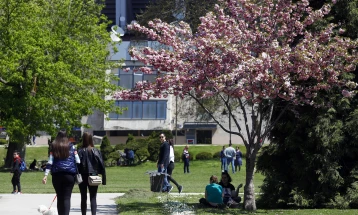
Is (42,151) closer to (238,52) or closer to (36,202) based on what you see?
(36,202)

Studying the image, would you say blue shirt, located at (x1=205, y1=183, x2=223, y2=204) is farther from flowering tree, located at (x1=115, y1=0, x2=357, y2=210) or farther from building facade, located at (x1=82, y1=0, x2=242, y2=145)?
building facade, located at (x1=82, y1=0, x2=242, y2=145)

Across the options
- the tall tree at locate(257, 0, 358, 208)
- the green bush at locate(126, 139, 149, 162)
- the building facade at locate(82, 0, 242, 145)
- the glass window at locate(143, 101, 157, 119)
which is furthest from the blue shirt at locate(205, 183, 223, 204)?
the glass window at locate(143, 101, 157, 119)

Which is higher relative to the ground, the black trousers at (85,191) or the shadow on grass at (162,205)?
the black trousers at (85,191)

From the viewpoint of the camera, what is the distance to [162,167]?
931 inches

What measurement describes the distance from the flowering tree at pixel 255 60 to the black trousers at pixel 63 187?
4668 mm

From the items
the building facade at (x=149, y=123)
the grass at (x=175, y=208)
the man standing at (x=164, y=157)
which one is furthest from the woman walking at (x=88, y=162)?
the building facade at (x=149, y=123)

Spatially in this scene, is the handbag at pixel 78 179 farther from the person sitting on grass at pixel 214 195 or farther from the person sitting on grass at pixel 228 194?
the person sitting on grass at pixel 228 194

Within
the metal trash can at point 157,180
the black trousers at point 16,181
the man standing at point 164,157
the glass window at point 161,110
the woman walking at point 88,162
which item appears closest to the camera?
the woman walking at point 88,162

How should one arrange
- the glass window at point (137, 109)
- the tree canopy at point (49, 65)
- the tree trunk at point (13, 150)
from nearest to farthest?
1. the tree canopy at point (49, 65)
2. the tree trunk at point (13, 150)
3. the glass window at point (137, 109)

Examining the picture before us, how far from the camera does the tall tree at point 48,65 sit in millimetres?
43812

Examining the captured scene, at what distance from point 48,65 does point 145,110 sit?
46911 mm

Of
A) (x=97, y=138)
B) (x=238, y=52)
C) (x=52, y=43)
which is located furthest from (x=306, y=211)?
(x=97, y=138)

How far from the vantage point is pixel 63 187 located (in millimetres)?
13117

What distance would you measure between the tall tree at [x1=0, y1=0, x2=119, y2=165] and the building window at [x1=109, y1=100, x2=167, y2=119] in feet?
129
